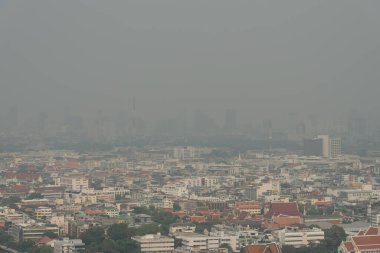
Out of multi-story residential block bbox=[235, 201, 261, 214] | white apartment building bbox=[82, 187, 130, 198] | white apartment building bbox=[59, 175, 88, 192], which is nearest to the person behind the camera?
multi-story residential block bbox=[235, 201, 261, 214]

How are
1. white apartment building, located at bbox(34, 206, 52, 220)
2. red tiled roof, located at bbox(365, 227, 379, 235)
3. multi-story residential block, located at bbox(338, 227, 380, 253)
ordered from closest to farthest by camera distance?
multi-story residential block, located at bbox(338, 227, 380, 253) → red tiled roof, located at bbox(365, 227, 379, 235) → white apartment building, located at bbox(34, 206, 52, 220)

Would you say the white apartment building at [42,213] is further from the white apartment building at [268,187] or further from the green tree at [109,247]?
the white apartment building at [268,187]

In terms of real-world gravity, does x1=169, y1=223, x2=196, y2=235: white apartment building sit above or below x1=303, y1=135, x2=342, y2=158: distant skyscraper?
below

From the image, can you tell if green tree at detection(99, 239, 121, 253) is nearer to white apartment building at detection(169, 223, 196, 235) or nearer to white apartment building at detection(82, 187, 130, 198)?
white apartment building at detection(169, 223, 196, 235)

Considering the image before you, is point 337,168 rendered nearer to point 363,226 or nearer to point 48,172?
point 48,172

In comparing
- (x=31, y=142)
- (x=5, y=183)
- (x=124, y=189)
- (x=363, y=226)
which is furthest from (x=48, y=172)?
(x=363, y=226)

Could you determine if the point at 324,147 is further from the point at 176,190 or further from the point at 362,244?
the point at 362,244

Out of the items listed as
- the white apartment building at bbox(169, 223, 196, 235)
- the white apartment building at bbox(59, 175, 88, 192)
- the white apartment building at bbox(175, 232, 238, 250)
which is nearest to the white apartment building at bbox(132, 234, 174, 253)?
the white apartment building at bbox(175, 232, 238, 250)

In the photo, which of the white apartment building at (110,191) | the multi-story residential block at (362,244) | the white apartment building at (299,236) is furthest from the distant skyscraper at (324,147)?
the multi-story residential block at (362,244)
